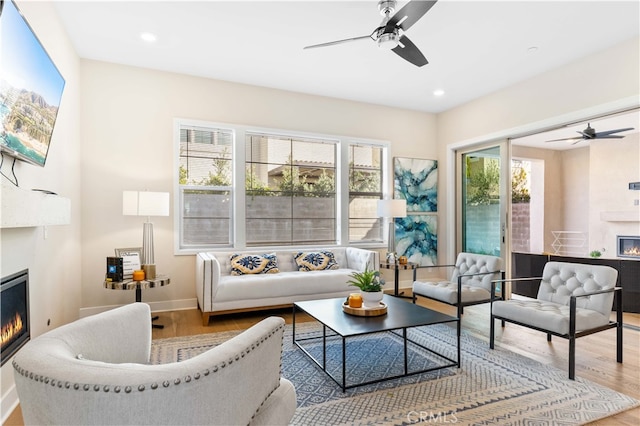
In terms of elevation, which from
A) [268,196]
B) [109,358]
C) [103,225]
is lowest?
[109,358]

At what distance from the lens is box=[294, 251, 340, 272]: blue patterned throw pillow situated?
4.64 m

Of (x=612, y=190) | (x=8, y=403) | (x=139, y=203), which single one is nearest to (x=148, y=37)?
(x=139, y=203)

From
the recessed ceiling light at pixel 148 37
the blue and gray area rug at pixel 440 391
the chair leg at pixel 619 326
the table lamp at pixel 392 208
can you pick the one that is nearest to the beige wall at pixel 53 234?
the recessed ceiling light at pixel 148 37

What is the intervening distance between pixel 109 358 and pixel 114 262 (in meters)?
2.48

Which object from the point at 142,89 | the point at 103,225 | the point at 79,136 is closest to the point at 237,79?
the point at 142,89

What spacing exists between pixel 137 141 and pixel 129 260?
56.6 inches

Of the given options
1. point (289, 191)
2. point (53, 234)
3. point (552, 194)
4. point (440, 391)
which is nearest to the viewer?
point (440, 391)

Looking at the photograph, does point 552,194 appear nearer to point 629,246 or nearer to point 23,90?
point 629,246

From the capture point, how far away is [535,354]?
2990 mm

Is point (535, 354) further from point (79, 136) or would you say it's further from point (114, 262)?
point (79, 136)

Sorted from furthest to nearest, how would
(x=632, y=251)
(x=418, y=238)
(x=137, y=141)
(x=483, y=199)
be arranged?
1. (x=418, y=238)
2. (x=632, y=251)
3. (x=483, y=199)
4. (x=137, y=141)

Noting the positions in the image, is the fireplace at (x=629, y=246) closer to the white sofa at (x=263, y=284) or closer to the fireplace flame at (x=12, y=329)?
the white sofa at (x=263, y=284)

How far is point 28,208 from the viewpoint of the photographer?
2051 millimetres

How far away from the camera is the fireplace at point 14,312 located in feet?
6.58
